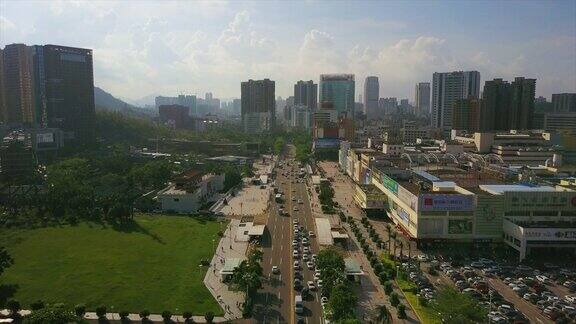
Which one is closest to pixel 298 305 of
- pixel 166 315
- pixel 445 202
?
pixel 166 315

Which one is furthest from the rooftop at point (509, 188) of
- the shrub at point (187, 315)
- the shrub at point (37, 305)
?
the shrub at point (37, 305)

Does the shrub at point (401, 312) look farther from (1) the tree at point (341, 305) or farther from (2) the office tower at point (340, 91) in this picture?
(2) the office tower at point (340, 91)

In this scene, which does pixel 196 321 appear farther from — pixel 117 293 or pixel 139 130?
pixel 139 130

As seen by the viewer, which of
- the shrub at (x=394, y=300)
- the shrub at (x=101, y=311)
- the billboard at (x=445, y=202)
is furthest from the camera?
the billboard at (x=445, y=202)

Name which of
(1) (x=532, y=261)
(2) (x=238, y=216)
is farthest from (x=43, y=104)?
(1) (x=532, y=261)

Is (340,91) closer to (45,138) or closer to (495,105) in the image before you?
(495,105)

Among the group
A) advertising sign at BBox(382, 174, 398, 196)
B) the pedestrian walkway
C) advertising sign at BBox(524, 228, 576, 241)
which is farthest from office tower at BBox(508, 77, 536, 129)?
the pedestrian walkway
